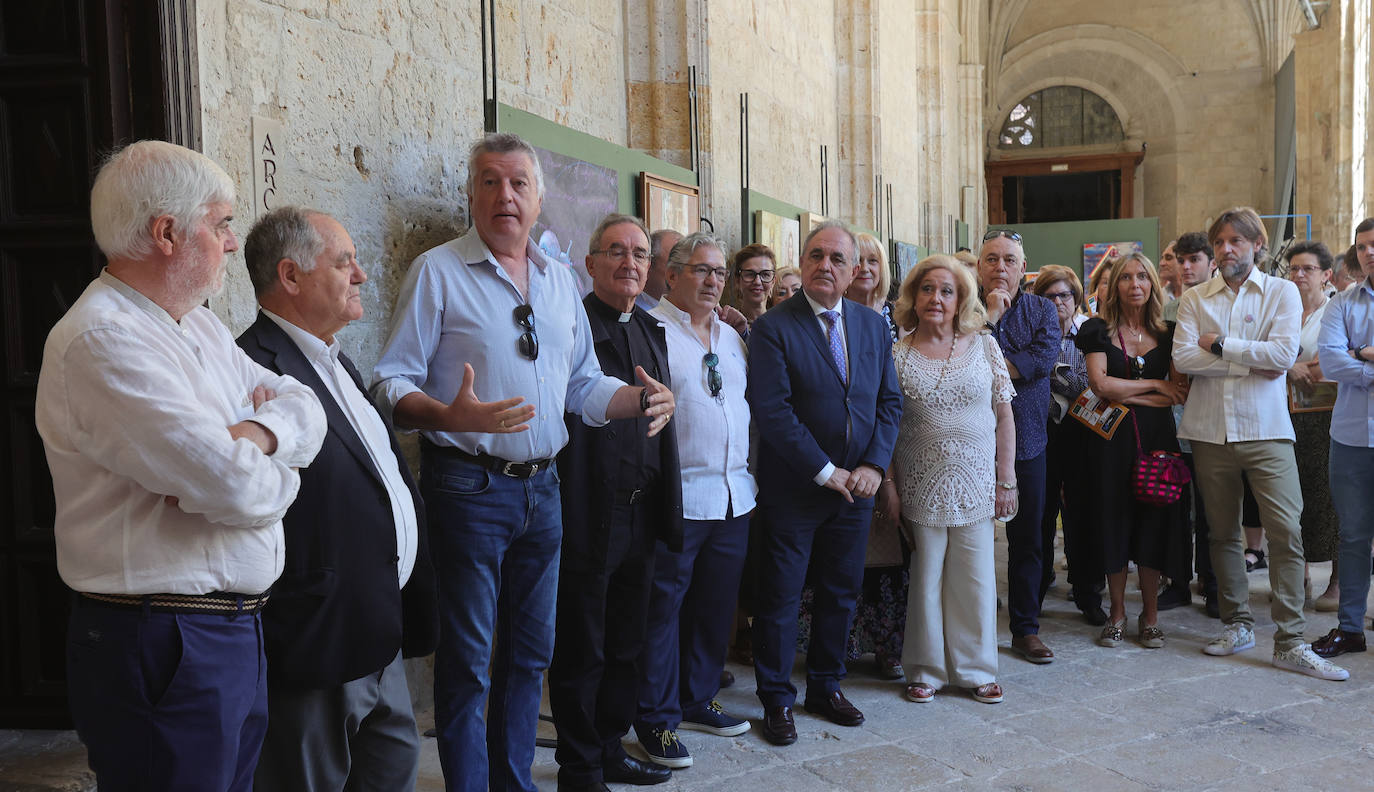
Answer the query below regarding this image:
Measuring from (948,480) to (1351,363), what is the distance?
192cm

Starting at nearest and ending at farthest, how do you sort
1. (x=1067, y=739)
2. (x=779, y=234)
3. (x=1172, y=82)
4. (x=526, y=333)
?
(x=526, y=333), (x=1067, y=739), (x=779, y=234), (x=1172, y=82)

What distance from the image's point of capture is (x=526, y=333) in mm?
2869

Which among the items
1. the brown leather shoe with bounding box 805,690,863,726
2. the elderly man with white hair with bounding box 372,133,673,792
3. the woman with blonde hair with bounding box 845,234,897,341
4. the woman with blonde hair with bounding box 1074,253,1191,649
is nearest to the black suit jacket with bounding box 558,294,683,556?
the elderly man with white hair with bounding box 372,133,673,792

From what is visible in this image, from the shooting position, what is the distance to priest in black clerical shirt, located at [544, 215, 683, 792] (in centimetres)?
321

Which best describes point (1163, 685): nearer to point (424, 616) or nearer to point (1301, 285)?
point (1301, 285)

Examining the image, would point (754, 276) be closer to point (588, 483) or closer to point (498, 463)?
point (588, 483)

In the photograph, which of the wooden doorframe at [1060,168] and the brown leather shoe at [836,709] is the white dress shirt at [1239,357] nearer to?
the brown leather shoe at [836,709]

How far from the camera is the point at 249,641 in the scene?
1.86 m

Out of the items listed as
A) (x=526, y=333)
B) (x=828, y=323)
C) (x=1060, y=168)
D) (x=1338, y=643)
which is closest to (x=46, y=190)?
(x=526, y=333)

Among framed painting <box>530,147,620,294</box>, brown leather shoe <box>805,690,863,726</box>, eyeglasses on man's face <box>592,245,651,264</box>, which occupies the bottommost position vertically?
brown leather shoe <box>805,690,863,726</box>

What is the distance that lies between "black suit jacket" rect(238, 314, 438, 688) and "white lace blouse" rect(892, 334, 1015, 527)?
8.30 feet

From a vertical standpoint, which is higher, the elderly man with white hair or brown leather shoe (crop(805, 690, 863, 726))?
the elderly man with white hair

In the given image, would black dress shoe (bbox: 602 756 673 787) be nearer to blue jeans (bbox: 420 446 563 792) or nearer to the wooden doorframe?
blue jeans (bbox: 420 446 563 792)

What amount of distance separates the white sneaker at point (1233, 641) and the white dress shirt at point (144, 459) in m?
4.38
